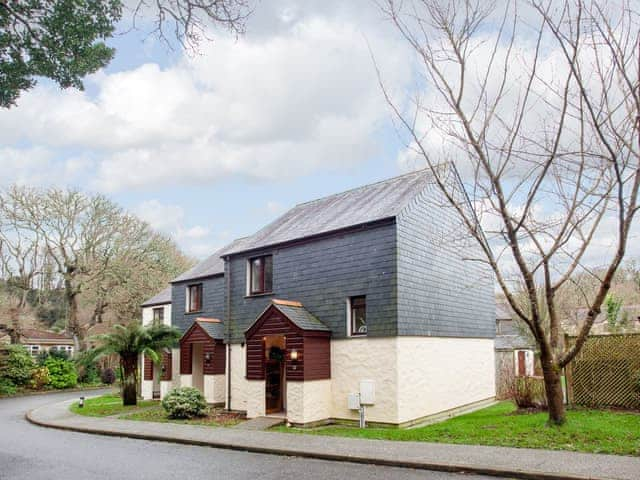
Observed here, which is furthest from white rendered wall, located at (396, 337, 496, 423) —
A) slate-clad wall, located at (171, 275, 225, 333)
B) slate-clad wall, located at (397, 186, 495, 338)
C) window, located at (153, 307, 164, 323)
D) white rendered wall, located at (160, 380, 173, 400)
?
window, located at (153, 307, 164, 323)

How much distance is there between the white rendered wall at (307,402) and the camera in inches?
617

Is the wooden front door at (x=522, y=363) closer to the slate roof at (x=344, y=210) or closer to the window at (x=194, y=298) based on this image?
the slate roof at (x=344, y=210)

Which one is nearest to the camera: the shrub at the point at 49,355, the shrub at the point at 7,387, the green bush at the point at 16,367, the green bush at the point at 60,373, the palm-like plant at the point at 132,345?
the palm-like plant at the point at 132,345

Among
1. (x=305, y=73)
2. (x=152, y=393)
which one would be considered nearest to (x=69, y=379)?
(x=152, y=393)

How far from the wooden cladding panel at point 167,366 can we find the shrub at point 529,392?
1419 centimetres

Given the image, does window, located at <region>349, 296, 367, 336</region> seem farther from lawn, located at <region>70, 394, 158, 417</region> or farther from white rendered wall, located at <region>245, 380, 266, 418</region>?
lawn, located at <region>70, 394, 158, 417</region>

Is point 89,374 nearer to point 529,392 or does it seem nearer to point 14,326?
point 14,326

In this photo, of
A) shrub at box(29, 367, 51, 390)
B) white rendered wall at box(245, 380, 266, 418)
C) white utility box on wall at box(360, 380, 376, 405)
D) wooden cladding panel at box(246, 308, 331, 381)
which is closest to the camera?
white utility box on wall at box(360, 380, 376, 405)

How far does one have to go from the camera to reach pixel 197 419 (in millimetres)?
17922

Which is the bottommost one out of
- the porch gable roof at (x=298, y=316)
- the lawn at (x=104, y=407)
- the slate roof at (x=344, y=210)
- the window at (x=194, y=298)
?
the lawn at (x=104, y=407)

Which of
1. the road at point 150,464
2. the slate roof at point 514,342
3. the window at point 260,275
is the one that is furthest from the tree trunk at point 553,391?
the slate roof at point 514,342

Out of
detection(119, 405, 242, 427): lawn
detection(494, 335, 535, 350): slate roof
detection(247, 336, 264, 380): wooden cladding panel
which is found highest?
detection(247, 336, 264, 380): wooden cladding panel

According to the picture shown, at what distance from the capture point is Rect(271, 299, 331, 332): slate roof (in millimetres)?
16391

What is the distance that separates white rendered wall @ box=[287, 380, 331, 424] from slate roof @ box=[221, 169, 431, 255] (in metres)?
4.60
